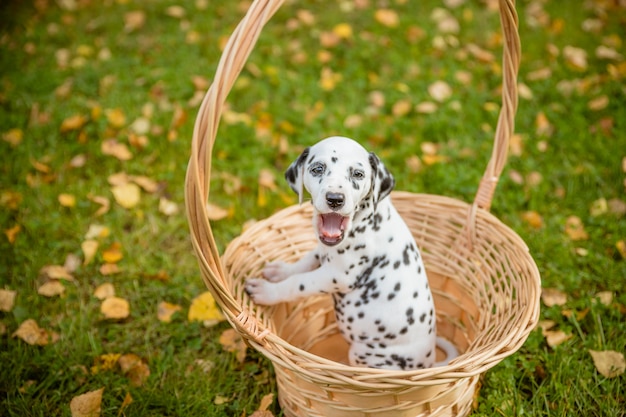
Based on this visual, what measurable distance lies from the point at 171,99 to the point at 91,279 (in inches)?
76.3

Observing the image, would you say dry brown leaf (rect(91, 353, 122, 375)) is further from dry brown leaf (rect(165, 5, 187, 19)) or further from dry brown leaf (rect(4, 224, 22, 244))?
dry brown leaf (rect(165, 5, 187, 19))

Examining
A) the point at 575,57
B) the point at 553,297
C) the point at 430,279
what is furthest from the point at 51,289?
the point at 575,57

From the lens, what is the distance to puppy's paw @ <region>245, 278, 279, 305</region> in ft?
8.61

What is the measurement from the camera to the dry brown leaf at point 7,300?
3170mm

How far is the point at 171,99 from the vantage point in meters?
4.82

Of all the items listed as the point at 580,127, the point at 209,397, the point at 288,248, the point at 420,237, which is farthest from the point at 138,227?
the point at 580,127

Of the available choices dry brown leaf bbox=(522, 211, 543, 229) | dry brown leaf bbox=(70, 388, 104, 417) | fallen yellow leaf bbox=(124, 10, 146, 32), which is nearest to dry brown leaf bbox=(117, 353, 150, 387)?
dry brown leaf bbox=(70, 388, 104, 417)

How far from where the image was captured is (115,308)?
3.18 meters

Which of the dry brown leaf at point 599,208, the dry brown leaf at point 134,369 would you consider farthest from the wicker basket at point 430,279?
the dry brown leaf at point 599,208

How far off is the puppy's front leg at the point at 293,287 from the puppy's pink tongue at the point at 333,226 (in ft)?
0.87

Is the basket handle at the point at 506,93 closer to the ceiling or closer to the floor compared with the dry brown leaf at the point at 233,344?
closer to the ceiling

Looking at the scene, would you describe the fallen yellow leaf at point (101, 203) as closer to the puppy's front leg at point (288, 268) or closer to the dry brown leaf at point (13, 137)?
the dry brown leaf at point (13, 137)

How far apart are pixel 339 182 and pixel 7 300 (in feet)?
7.12

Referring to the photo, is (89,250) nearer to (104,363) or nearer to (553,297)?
(104,363)
